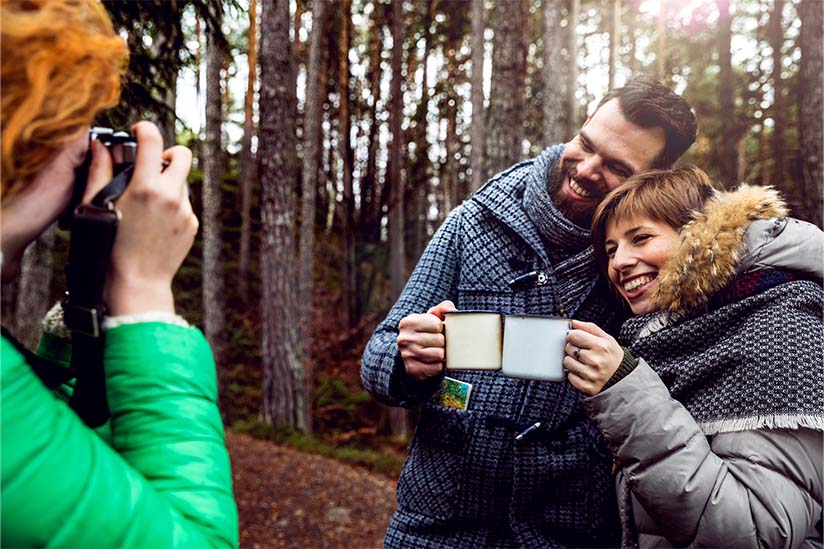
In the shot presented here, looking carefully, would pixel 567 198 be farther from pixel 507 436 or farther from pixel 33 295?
pixel 33 295

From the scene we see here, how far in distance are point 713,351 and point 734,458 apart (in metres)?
0.25

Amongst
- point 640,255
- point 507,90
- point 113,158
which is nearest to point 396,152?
point 507,90

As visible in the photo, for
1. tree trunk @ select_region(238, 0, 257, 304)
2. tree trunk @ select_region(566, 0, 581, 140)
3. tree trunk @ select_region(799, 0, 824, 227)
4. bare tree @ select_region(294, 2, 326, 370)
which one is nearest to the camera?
tree trunk @ select_region(799, 0, 824, 227)

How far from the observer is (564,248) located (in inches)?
79.8

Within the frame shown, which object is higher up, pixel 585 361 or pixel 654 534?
pixel 585 361

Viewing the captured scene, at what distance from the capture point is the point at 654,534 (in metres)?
1.61

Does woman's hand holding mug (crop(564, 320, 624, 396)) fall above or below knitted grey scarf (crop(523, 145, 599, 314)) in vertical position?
below

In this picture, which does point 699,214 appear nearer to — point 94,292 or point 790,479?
point 790,479

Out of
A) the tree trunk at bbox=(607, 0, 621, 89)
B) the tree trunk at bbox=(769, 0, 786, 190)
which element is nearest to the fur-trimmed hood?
the tree trunk at bbox=(769, 0, 786, 190)

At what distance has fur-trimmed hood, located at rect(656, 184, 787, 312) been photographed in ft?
5.29

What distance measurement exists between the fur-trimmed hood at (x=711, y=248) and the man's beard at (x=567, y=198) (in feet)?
1.21

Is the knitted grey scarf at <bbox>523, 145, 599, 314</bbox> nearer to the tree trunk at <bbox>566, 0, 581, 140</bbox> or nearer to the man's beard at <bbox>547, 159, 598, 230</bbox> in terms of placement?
the man's beard at <bbox>547, 159, 598, 230</bbox>

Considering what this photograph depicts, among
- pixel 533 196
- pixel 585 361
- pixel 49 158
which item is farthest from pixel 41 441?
pixel 533 196

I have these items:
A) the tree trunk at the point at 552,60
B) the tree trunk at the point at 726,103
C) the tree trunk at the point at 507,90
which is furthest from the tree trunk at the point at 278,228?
the tree trunk at the point at 726,103
